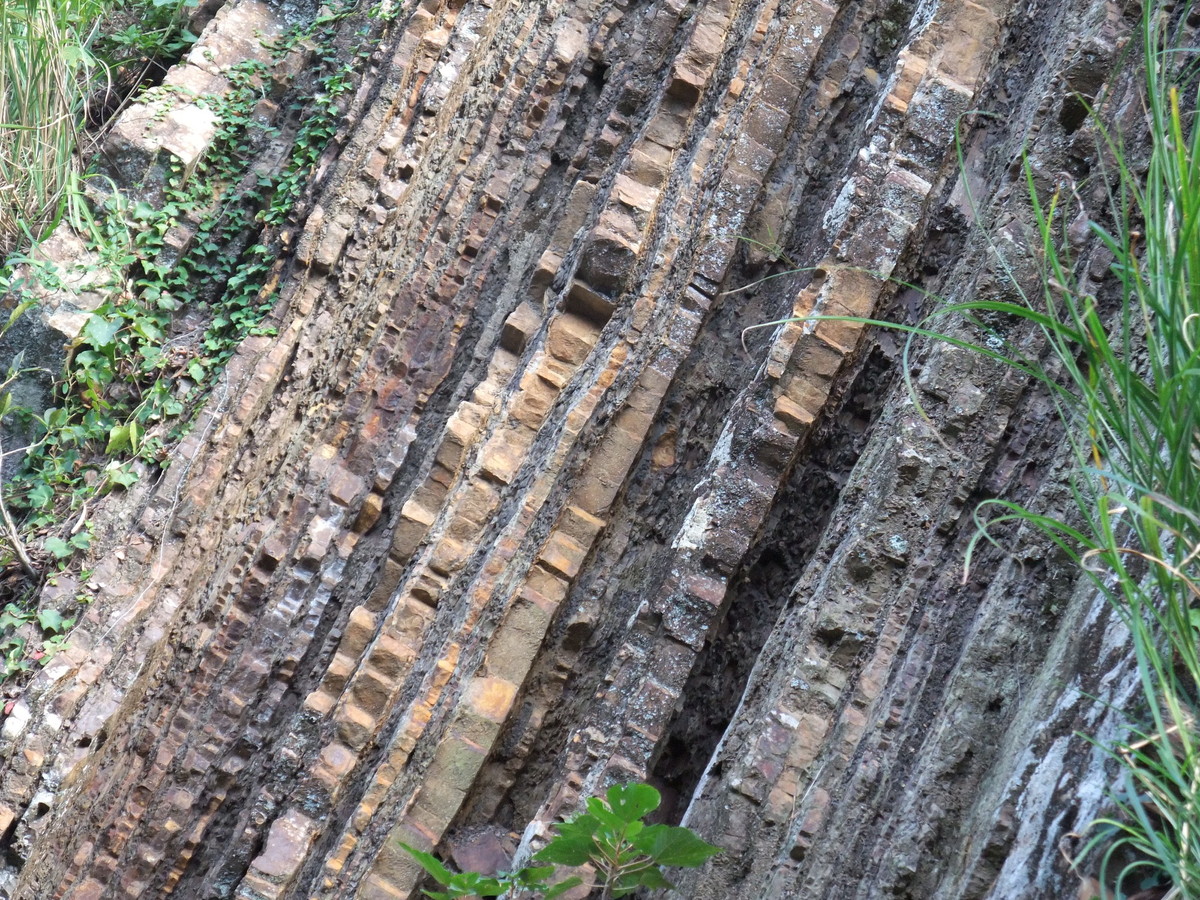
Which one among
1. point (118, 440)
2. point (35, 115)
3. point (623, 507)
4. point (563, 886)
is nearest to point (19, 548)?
point (118, 440)

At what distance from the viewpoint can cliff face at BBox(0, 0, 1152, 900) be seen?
2.16m

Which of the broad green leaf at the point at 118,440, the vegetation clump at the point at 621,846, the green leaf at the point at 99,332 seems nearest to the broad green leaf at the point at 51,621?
the broad green leaf at the point at 118,440

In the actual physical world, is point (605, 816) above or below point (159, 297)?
below

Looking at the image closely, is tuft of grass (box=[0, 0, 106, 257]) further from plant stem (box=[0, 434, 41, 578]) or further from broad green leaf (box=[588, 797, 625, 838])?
broad green leaf (box=[588, 797, 625, 838])

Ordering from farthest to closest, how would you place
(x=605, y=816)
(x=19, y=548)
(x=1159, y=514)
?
1. (x=19, y=548)
2. (x=605, y=816)
3. (x=1159, y=514)

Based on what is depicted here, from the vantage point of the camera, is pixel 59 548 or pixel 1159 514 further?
pixel 59 548

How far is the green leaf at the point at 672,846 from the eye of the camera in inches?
76.9

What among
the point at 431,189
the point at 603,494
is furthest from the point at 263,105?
the point at 603,494

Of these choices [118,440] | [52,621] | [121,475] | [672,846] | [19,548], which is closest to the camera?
[672,846]

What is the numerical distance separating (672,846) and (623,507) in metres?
1.39

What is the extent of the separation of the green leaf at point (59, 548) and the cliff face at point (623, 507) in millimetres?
198

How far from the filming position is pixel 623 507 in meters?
3.22

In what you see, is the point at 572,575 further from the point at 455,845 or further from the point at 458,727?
the point at 455,845

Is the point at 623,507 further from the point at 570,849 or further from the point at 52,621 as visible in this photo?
the point at 52,621
